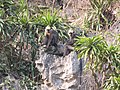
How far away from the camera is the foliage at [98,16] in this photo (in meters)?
6.53

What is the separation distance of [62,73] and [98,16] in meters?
1.88

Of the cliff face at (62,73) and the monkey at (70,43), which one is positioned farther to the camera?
the monkey at (70,43)

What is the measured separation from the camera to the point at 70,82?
202 inches

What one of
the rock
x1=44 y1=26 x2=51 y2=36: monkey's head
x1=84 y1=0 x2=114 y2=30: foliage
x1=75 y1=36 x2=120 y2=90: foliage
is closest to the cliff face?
the rock

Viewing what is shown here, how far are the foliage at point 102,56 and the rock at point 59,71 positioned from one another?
0.46 meters

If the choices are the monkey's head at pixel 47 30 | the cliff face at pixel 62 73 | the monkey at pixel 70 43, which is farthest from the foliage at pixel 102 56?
the monkey's head at pixel 47 30

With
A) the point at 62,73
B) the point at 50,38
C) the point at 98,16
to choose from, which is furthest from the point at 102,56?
the point at 98,16

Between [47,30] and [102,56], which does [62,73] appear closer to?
[47,30]

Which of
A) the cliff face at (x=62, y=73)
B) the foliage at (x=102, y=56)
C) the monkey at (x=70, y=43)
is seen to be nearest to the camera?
the foliage at (x=102, y=56)

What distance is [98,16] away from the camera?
6531 mm

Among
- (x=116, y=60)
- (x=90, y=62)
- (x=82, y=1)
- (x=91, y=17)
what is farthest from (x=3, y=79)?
(x=82, y=1)

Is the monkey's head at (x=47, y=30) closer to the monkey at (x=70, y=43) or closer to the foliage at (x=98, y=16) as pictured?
the monkey at (x=70, y=43)

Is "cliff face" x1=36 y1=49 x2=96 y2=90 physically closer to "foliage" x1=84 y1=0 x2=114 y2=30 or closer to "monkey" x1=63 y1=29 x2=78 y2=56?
"monkey" x1=63 y1=29 x2=78 y2=56

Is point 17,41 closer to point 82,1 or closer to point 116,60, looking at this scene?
point 116,60
